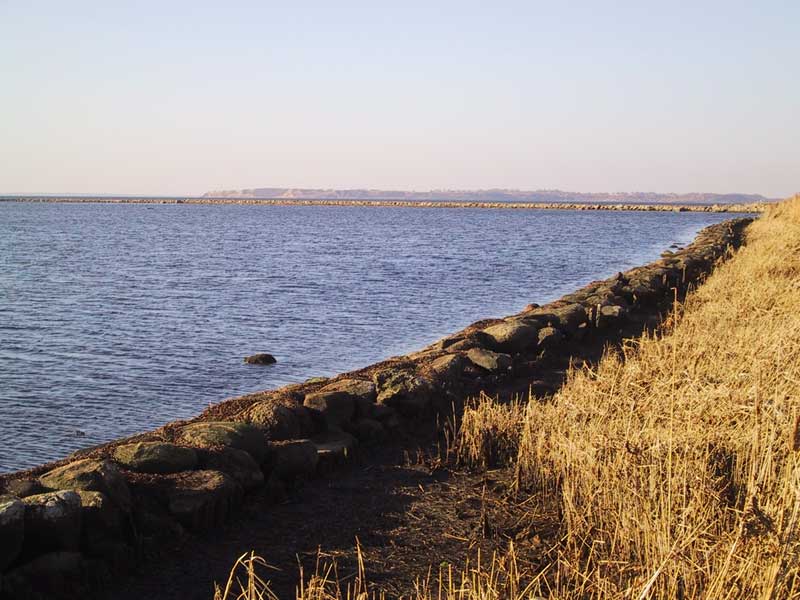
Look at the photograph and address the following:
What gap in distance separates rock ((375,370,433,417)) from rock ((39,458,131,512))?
422 cm

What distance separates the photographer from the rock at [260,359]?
16.2 meters

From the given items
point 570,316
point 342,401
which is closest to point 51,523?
point 342,401

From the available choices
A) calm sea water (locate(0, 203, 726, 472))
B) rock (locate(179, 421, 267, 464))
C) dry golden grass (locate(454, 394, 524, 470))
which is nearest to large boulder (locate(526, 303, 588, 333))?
calm sea water (locate(0, 203, 726, 472))

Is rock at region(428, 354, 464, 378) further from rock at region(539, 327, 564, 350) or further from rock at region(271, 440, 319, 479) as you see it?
rock at region(271, 440, 319, 479)

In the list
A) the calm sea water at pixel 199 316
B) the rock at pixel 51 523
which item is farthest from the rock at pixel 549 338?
the rock at pixel 51 523

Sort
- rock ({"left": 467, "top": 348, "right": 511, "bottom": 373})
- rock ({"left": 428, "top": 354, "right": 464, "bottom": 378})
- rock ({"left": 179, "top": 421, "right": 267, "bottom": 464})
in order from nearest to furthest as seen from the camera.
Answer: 1. rock ({"left": 179, "top": 421, "right": 267, "bottom": 464})
2. rock ({"left": 428, "top": 354, "right": 464, "bottom": 378})
3. rock ({"left": 467, "top": 348, "right": 511, "bottom": 373})

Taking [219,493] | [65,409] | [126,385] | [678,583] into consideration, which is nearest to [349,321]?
[126,385]

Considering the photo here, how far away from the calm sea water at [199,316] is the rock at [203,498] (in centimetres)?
455

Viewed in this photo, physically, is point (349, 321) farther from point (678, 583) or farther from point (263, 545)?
point (678, 583)

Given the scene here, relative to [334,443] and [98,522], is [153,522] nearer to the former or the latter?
[98,522]

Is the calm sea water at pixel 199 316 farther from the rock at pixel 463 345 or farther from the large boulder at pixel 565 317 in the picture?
the large boulder at pixel 565 317

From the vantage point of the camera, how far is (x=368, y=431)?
924 cm

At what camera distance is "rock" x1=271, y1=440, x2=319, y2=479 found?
25.4ft

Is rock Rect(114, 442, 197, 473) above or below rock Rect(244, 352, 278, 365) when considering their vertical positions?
above
